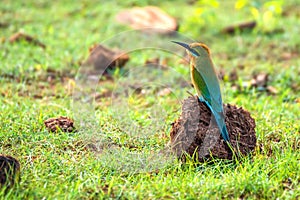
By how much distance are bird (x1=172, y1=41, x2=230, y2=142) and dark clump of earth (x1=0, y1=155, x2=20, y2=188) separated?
48.7 inches

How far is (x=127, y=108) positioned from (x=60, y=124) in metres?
0.83

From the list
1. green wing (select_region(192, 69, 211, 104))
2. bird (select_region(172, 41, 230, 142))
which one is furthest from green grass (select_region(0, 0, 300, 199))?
green wing (select_region(192, 69, 211, 104))

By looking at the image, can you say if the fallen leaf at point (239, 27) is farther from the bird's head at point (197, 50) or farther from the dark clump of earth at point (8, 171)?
the dark clump of earth at point (8, 171)

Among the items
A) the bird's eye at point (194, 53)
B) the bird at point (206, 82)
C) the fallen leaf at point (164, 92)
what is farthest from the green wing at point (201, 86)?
the fallen leaf at point (164, 92)

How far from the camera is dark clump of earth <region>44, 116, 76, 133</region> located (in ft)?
13.6

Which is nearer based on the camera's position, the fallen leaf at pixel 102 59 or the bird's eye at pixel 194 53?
the bird's eye at pixel 194 53

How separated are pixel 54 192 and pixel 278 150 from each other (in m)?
1.55

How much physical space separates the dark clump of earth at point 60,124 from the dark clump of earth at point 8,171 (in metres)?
0.86

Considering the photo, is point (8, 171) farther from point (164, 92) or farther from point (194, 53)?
point (164, 92)

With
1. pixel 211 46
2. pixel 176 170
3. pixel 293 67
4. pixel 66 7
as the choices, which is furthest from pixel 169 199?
pixel 66 7

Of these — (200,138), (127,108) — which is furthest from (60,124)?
(200,138)

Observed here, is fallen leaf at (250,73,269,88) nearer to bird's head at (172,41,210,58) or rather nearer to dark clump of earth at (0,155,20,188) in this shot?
bird's head at (172,41,210,58)

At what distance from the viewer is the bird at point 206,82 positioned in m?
3.60

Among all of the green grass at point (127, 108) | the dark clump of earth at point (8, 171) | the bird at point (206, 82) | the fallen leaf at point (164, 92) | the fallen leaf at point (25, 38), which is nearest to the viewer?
the dark clump of earth at point (8, 171)
